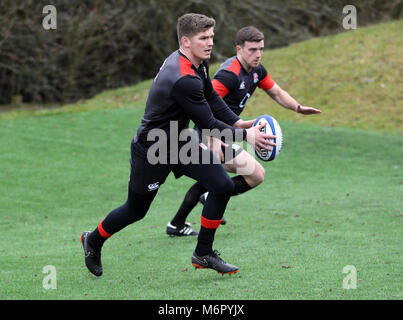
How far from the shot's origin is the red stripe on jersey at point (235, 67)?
6316mm

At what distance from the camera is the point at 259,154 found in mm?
5094

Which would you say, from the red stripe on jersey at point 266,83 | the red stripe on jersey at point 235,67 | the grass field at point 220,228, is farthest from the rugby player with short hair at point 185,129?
the red stripe on jersey at point 266,83

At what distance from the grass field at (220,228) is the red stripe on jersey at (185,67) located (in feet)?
5.40

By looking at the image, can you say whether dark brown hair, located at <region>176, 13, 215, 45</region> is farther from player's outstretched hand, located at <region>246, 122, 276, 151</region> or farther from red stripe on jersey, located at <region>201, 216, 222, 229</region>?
red stripe on jersey, located at <region>201, 216, 222, 229</region>

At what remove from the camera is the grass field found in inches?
184

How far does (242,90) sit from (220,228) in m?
1.76

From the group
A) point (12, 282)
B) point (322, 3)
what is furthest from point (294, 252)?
point (322, 3)

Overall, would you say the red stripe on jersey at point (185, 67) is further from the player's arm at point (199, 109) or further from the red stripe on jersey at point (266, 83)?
the red stripe on jersey at point (266, 83)

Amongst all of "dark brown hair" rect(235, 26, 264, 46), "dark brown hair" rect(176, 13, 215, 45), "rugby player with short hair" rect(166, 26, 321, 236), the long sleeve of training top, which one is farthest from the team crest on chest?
the long sleeve of training top

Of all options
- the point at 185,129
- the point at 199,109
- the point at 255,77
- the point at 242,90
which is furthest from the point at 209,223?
the point at 255,77

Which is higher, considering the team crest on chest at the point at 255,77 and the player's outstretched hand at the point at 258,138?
the team crest on chest at the point at 255,77

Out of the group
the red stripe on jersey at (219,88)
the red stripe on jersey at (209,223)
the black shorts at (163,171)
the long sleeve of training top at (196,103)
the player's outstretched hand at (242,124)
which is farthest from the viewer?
the red stripe on jersey at (219,88)

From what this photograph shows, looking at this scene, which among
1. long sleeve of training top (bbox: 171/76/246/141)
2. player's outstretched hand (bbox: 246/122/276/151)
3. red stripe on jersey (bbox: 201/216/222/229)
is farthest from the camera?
red stripe on jersey (bbox: 201/216/222/229)

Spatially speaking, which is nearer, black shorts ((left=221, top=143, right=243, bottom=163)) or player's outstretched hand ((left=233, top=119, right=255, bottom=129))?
player's outstretched hand ((left=233, top=119, right=255, bottom=129))
